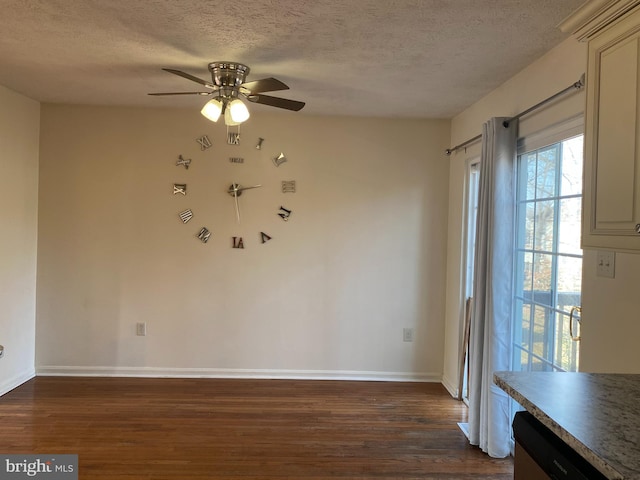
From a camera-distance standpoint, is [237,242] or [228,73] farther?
[237,242]

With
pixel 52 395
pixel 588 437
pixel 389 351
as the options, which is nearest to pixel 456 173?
pixel 389 351

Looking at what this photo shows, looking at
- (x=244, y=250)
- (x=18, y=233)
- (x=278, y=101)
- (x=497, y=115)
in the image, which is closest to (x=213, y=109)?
(x=278, y=101)

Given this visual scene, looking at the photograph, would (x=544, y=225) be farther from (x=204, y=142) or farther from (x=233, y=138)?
(x=204, y=142)

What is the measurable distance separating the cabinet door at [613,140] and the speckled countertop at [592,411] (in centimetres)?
47

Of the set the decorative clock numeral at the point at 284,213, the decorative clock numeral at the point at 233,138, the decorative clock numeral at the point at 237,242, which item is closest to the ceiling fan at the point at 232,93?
the decorative clock numeral at the point at 233,138

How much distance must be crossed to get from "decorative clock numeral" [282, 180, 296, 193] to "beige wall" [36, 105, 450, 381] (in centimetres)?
6

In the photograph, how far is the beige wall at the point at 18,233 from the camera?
3439 mm

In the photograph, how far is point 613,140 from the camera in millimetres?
1495

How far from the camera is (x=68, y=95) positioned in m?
3.52

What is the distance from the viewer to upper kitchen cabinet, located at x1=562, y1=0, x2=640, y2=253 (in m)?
1.40

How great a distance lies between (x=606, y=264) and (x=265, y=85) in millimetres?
1946

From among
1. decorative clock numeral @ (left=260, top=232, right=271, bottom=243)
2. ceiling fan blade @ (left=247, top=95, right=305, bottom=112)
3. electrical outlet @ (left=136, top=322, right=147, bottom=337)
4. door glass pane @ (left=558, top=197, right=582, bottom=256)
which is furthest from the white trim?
electrical outlet @ (left=136, top=322, right=147, bottom=337)

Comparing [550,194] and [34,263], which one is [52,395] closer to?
[34,263]

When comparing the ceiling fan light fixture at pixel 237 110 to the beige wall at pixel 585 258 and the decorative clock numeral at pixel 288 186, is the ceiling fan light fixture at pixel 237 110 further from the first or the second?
the beige wall at pixel 585 258
